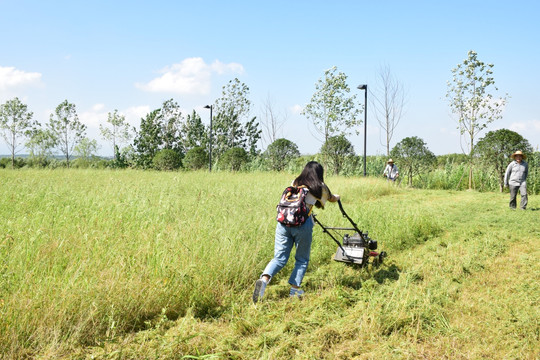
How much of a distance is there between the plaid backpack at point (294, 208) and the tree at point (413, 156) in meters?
14.0

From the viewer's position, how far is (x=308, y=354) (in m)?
3.17

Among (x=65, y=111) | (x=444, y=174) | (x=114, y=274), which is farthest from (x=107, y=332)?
(x=65, y=111)

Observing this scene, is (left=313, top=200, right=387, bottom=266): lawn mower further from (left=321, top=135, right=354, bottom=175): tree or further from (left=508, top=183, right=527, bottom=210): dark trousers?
(left=321, top=135, right=354, bottom=175): tree

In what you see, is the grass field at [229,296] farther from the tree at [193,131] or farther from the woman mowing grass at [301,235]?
the tree at [193,131]

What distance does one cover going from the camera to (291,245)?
14.3ft

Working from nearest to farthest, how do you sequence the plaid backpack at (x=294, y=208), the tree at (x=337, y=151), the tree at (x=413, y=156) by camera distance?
the plaid backpack at (x=294, y=208) → the tree at (x=413, y=156) → the tree at (x=337, y=151)

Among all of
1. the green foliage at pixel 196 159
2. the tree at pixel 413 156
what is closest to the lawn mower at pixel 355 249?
the tree at pixel 413 156

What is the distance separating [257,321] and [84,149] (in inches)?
1548

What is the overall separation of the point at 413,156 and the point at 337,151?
4247 millimetres

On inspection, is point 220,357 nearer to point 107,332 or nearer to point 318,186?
point 107,332

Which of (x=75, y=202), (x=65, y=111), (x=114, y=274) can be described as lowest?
(x=114, y=274)

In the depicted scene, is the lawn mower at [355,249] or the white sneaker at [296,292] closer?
the white sneaker at [296,292]

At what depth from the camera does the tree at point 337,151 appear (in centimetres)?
1995

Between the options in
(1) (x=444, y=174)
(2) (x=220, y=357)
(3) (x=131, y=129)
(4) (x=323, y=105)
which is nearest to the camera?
(2) (x=220, y=357)
